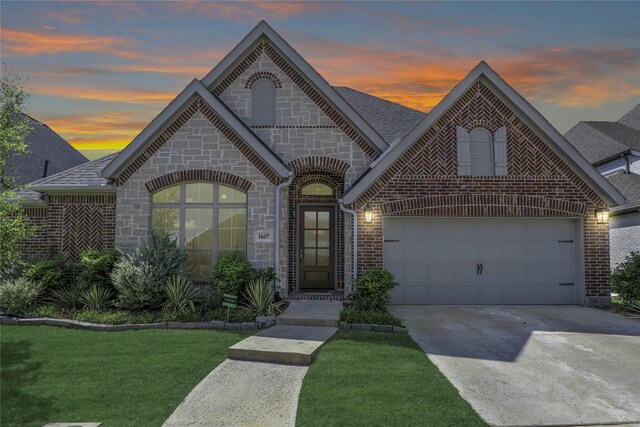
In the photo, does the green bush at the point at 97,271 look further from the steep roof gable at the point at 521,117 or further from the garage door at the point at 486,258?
the garage door at the point at 486,258

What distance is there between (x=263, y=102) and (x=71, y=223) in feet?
22.8

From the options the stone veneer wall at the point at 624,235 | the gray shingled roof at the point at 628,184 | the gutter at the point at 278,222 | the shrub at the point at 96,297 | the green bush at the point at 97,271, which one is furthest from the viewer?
the gray shingled roof at the point at 628,184

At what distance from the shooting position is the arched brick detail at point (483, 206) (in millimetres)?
11203

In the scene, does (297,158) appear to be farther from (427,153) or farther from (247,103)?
(427,153)

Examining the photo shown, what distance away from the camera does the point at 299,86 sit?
12.3 m

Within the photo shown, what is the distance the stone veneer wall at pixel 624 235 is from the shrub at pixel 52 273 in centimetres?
1897

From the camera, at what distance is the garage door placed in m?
11.5

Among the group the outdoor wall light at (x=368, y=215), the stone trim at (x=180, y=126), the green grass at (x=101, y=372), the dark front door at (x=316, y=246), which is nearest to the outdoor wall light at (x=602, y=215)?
the outdoor wall light at (x=368, y=215)

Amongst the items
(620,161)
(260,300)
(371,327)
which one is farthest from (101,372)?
(620,161)

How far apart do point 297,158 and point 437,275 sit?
5388 mm

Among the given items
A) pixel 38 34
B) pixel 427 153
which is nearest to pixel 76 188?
pixel 38 34

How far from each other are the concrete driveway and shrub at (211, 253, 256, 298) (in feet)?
13.4

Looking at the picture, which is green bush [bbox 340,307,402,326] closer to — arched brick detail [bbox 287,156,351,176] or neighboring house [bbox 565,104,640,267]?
arched brick detail [bbox 287,156,351,176]

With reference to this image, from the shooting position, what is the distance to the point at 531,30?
12.7m
